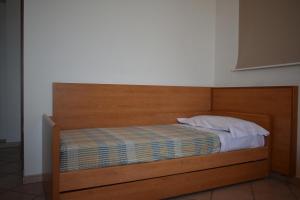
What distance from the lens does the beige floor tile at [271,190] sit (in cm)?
189

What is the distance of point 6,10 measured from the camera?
142 inches

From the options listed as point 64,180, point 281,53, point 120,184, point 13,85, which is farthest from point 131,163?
point 13,85

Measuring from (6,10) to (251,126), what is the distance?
3716mm

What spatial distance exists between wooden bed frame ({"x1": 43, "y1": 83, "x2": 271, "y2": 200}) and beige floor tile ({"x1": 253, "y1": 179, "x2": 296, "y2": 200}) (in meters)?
0.08

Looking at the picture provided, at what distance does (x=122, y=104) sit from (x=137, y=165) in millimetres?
932

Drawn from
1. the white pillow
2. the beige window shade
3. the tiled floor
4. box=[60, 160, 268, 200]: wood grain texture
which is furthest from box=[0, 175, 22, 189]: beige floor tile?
the beige window shade

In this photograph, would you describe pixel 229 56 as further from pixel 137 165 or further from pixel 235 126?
pixel 137 165

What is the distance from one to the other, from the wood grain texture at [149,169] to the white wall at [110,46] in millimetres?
897

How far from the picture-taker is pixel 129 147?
167 cm

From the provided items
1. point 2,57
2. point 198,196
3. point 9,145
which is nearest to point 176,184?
point 198,196

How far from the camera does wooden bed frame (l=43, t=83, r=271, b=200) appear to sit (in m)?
1.49

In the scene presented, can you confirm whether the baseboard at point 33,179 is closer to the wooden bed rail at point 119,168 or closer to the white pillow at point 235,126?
the wooden bed rail at point 119,168

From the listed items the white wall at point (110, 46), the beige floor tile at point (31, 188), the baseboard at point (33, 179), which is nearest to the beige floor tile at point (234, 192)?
the white wall at point (110, 46)

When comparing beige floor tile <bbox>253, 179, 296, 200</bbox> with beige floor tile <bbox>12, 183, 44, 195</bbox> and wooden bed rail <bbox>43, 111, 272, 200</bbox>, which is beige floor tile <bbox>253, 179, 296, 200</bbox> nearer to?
wooden bed rail <bbox>43, 111, 272, 200</bbox>
